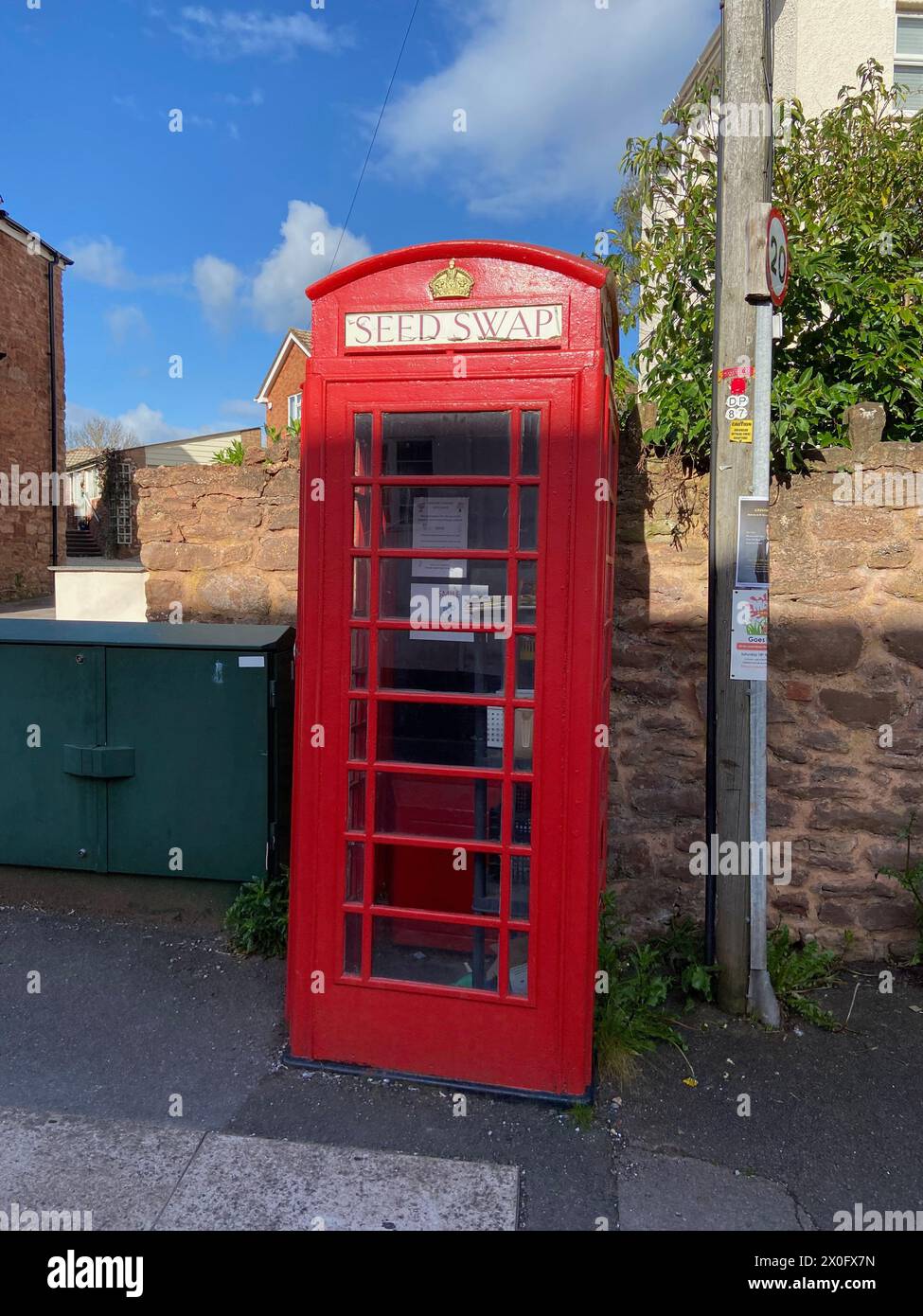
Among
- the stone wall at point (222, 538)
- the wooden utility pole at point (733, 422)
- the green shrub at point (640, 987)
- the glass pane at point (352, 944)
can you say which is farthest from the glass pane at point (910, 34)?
the glass pane at point (352, 944)

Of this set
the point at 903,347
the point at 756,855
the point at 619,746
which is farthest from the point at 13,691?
the point at 903,347

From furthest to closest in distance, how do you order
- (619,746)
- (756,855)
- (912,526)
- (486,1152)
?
1. (619,746)
2. (912,526)
3. (756,855)
4. (486,1152)

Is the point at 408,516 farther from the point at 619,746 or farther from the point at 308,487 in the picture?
the point at 619,746

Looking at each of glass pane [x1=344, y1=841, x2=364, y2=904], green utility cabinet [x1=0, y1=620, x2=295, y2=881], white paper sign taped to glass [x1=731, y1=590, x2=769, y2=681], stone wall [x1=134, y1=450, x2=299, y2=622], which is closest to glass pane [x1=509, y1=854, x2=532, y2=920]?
glass pane [x1=344, y1=841, x2=364, y2=904]

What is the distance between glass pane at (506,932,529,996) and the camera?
311cm

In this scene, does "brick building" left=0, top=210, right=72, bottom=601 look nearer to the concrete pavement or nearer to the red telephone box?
the concrete pavement

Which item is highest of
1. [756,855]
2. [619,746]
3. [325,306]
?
[325,306]

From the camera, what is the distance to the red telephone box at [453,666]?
2916 millimetres

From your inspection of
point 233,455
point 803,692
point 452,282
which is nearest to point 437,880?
point 803,692

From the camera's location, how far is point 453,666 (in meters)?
3.11

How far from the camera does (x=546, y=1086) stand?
3.09m

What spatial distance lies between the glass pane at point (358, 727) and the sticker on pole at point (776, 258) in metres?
2.31

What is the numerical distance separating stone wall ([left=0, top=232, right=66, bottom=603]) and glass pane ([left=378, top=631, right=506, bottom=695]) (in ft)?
64.6

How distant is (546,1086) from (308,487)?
90.9 inches
